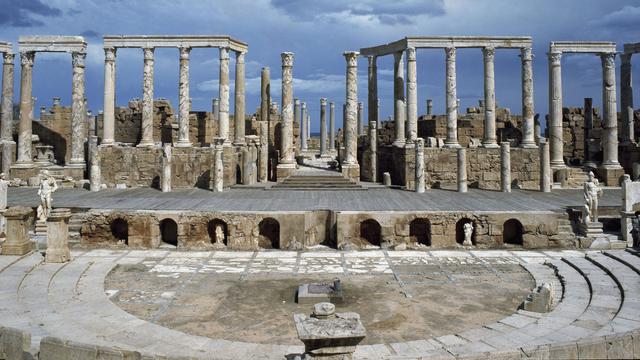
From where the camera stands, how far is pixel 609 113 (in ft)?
89.7

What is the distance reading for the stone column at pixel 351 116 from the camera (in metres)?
26.7

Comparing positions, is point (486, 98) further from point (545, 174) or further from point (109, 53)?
point (109, 53)

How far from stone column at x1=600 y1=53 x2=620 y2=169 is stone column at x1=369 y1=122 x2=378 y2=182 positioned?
12024 mm

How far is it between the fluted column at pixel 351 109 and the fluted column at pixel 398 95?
279 cm

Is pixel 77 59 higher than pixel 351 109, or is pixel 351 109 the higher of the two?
pixel 77 59

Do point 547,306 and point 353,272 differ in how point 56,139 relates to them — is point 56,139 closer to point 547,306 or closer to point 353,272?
point 353,272

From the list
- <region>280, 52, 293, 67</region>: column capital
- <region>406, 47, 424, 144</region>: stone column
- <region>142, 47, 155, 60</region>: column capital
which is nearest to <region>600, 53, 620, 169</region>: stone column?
<region>406, 47, 424, 144</region>: stone column

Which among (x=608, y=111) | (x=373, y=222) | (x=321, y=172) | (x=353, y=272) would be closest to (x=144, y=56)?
(x=321, y=172)

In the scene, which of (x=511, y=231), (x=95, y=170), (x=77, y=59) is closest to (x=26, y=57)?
(x=77, y=59)

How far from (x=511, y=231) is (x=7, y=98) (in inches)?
1123

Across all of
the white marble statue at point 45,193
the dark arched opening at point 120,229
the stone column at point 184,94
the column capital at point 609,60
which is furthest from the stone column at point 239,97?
the column capital at point 609,60

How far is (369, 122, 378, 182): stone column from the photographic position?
2778 cm

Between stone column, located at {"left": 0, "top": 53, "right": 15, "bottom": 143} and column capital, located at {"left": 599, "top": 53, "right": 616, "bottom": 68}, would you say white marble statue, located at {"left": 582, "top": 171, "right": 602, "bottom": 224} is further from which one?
stone column, located at {"left": 0, "top": 53, "right": 15, "bottom": 143}

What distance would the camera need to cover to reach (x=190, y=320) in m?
9.85
